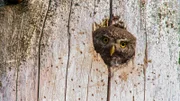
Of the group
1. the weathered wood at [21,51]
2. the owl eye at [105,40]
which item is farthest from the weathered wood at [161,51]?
the weathered wood at [21,51]

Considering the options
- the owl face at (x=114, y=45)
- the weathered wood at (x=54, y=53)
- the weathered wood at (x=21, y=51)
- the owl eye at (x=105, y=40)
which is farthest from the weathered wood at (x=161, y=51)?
the weathered wood at (x=21, y=51)

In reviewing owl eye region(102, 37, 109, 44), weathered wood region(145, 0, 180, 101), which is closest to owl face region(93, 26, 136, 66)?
owl eye region(102, 37, 109, 44)

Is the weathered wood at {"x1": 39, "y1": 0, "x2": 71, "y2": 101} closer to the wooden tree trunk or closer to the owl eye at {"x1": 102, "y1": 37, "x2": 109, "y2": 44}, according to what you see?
the wooden tree trunk

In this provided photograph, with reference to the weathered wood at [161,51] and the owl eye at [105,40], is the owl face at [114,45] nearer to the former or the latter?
the owl eye at [105,40]

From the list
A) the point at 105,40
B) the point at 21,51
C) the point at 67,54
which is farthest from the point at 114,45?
the point at 21,51

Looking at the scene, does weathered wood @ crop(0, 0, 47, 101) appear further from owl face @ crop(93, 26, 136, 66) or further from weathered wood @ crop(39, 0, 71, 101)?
owl face @ crop(93, 26, 136, 66)

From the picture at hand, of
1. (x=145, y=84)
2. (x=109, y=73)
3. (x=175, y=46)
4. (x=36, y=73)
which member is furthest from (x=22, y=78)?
(x=175, y=46)
